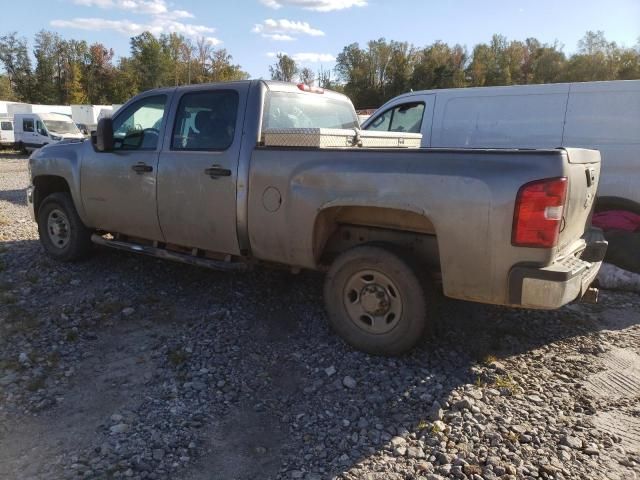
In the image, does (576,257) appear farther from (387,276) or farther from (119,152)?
(119,152)

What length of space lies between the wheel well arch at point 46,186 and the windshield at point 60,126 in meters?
21.8

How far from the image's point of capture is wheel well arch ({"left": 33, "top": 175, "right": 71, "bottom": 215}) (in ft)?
20.3

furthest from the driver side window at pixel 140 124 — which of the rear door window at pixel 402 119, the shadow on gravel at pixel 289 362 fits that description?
the rear door window at pixel 402 119

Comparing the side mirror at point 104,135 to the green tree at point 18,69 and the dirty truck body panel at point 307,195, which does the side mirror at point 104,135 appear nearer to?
the dirty truck body panel at point 307,195

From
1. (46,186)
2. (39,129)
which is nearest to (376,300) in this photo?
(46,186)

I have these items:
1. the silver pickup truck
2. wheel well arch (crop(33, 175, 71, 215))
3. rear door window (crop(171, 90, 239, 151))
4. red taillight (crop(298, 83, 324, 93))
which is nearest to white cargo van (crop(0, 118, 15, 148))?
wheel well arch (crop(33, 175, 71, 215))

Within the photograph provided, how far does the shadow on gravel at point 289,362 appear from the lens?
293cm

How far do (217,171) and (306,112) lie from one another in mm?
1125

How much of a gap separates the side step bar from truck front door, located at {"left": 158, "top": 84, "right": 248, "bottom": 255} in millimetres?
117

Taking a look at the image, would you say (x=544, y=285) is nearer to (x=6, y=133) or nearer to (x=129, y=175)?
(x=129, y=175)

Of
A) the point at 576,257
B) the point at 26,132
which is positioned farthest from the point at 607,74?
the point at 576,257

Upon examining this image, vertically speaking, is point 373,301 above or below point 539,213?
below

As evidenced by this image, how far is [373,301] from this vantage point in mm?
3822

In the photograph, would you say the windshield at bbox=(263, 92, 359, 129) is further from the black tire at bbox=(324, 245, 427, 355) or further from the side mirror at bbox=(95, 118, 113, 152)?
the side mirror at bbox=(95, 118, 113, 152)
